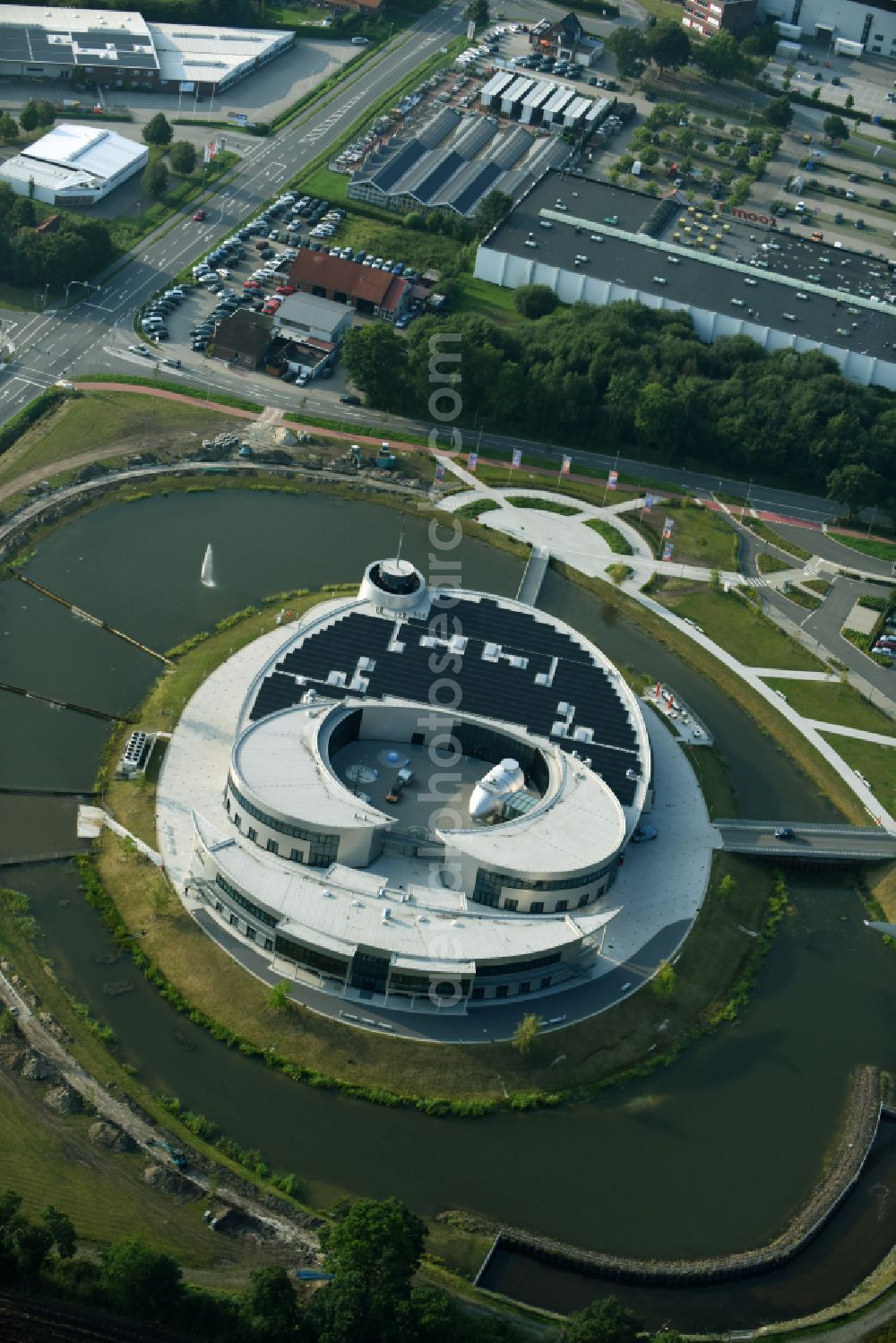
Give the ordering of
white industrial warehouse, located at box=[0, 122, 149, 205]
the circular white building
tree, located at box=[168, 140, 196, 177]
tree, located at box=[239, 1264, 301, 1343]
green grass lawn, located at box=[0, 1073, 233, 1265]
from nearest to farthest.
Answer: tree, located at box=[239, 1264, 301, 1343], green grass lawn, located at box=[0, 1073, 233, 1265], the circular white building, white industrial warehouse, located at box=[0, 122, 149, 205], tree, located at box=[168, 140, 196, 177]

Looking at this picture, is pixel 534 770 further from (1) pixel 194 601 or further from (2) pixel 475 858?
(1) pixel 194 601

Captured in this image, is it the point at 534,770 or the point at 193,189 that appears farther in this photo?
the point at 193,189

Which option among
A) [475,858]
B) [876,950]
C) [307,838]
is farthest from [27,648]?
[876,950]

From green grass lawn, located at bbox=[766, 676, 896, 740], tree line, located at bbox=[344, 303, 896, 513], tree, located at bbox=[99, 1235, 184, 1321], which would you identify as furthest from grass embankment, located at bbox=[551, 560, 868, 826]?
tree, located at bbox=[99, 1235, 184, 1321]

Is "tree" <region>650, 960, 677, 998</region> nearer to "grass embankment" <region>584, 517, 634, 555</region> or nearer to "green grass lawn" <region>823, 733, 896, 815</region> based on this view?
"green grass lawn" <region>823, 733, 896, 815</region>

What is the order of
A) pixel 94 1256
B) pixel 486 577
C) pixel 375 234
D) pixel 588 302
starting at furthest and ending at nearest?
1. pixel 375 234
2. pixel 588 302
3. pixel 486 577
4. pixel 94 1256

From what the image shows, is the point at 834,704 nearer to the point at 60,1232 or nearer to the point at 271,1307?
the point at 271,1307
